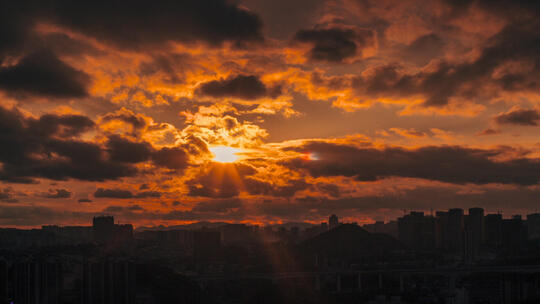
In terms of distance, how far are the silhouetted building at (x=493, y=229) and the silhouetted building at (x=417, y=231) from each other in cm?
1585

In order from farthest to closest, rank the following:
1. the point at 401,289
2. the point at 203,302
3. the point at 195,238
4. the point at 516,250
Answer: the point at 516,250
the point at 195,238
the point at 401,289
the point at 203,302

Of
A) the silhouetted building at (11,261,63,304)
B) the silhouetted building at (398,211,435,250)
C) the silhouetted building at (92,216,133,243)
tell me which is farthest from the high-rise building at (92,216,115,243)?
the silhouetted building at (398,211,435,250)

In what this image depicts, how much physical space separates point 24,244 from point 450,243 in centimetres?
11617

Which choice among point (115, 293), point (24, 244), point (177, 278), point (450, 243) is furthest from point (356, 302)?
point (450, 243)

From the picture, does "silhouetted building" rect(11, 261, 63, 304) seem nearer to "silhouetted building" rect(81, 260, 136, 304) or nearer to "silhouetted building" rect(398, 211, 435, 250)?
"silhouetted building" rect(81, 260, 136, 304)

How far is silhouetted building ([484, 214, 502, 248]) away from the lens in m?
169

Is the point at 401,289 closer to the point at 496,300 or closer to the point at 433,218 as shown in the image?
the point at 496,300

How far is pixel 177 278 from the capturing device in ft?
283

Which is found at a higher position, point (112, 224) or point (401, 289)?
point (112, 224)

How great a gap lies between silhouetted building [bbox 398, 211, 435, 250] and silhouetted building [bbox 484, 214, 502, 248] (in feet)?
52.0

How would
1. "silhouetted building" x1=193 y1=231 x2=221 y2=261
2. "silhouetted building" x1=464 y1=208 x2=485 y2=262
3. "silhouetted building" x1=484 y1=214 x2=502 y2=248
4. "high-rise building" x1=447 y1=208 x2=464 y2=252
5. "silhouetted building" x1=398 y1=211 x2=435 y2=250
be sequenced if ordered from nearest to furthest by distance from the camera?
"silhouetted building" x1=193 y1=231 x2=221 y2=261, "silhouetted building" x1=464 y1=208 x2=485 y2=262, "silhouetted building" x1=484 y1=214 x2=502 y2=248, "high-rise building" x1=447 y1=208 x2=464 y2=252, "silhouetted building" x1=398 y1=211 x2=435 y2=250

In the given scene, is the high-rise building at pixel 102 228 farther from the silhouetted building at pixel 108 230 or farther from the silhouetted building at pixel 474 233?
the silhouetted building at pixel 474 233

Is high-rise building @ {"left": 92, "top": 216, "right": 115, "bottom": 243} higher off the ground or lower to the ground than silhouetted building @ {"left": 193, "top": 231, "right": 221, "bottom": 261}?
higher

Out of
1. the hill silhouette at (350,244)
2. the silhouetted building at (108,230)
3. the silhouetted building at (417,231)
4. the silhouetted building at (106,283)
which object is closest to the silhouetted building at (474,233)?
the silhouetted building at (417,231)
